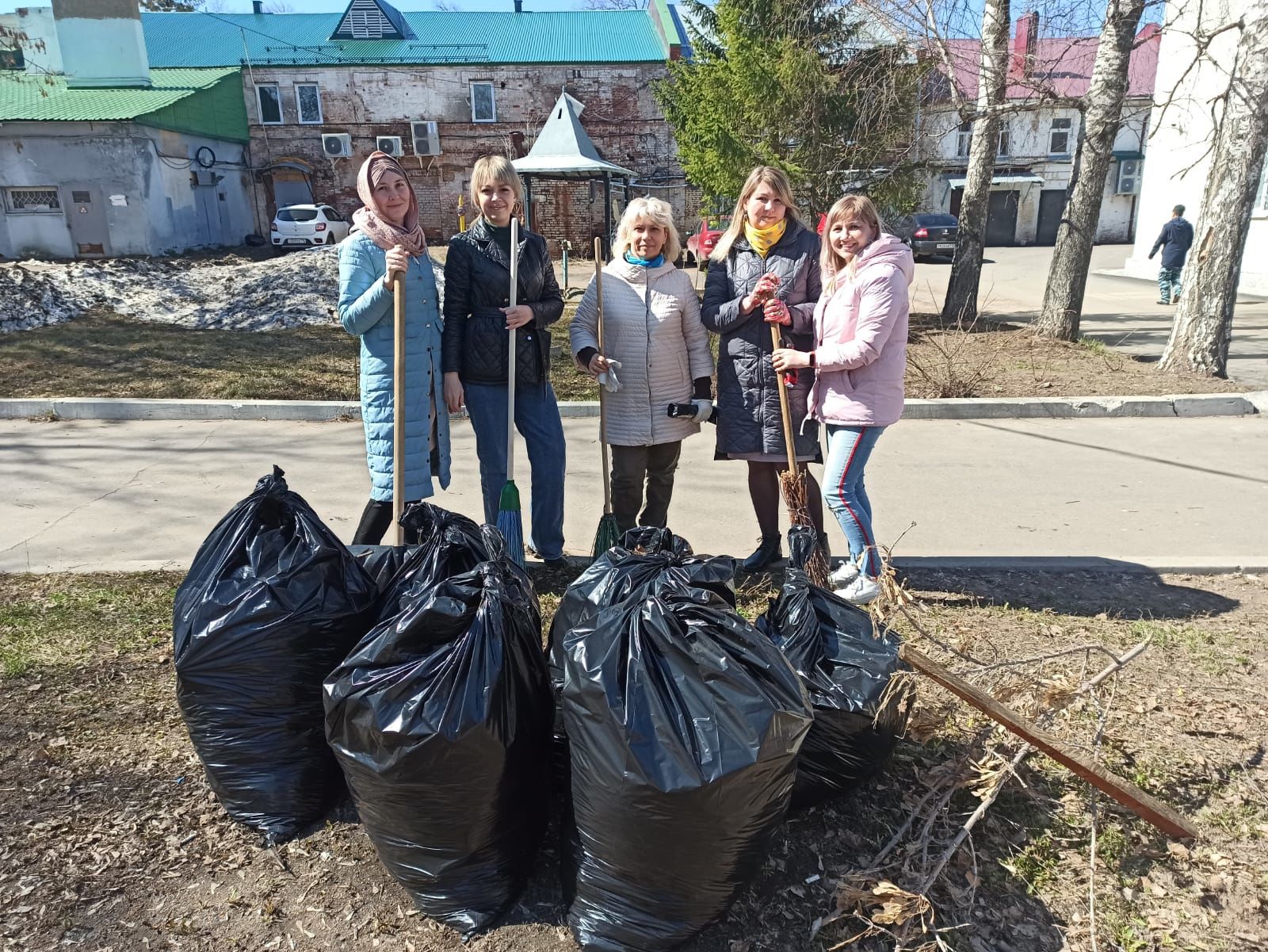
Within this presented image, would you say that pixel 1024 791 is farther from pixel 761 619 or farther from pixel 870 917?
pixel 761 619

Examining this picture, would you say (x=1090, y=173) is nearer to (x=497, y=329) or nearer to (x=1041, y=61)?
(x=1041, y=61)

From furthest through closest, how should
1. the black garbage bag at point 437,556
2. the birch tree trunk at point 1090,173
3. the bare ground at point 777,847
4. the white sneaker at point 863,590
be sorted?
the birch tree trunk at point 1090,173 < the white sneaker at point 863,590 < the black garbage bag at point 437,556 < the bare ground at point 777,847

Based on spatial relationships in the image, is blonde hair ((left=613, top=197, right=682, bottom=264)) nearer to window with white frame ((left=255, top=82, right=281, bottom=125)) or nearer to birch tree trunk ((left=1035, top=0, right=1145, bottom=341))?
birch tree trunk ((left=1035, top=0, right=1145, bottom=341))

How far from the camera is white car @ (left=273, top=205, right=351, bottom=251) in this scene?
24.5 metres

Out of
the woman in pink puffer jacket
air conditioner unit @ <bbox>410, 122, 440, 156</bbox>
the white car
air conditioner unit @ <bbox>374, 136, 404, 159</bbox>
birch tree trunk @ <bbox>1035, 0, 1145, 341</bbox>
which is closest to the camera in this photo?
the woman in pink puffer jacket

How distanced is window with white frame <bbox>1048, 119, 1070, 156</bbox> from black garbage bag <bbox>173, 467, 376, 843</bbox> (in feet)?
128

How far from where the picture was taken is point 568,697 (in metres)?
1.94

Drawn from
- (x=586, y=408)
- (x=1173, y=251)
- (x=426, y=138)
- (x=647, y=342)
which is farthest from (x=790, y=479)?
(x=426, y=138)

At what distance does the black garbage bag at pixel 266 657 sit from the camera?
2.25 m

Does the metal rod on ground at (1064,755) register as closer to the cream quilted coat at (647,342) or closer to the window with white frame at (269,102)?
the cream quilted coat at (647,342)

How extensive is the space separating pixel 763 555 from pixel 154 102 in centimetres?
2760

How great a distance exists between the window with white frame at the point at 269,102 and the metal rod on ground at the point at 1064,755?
32825 millimetres

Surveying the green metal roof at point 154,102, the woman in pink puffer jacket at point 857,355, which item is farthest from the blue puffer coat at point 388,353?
the green metal roof at point 154,102

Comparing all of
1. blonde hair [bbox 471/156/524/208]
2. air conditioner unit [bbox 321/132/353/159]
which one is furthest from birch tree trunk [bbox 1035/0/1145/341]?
air conditioner unit [bbox 321/132/353/159]
